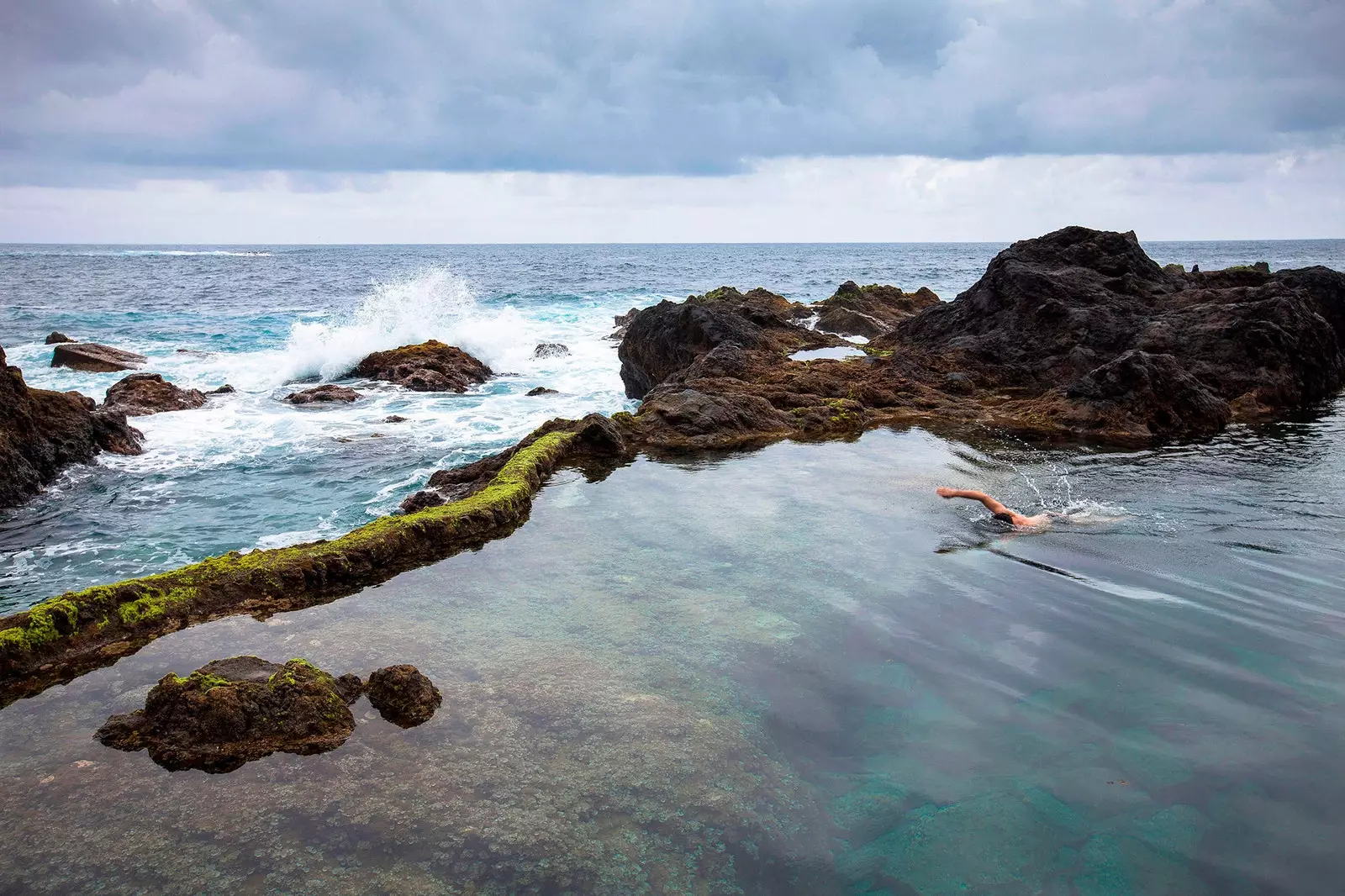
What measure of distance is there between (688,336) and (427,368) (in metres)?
7.53

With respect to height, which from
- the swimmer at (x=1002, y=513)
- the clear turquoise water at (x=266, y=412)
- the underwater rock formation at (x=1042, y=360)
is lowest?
the clear turquoise water at (x=266, y=412)

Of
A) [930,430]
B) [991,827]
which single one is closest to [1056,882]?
[991,827]

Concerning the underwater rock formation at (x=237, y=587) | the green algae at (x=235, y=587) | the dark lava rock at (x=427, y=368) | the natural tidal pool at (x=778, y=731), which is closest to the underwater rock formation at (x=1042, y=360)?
the underwater rock formation at (x=237, y=587)

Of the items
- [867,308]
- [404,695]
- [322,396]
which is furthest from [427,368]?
[404,695]

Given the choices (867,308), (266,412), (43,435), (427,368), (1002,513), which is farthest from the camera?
(867,308)

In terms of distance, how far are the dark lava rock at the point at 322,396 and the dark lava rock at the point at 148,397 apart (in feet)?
6.58

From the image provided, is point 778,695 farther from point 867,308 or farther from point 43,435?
point 867,308

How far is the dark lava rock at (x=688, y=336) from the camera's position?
1888 cm

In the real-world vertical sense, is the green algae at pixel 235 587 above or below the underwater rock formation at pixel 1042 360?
below

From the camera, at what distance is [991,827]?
432cm

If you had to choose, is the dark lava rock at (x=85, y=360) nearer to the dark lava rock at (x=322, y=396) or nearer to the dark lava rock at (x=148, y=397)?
the dark lava rock at (x=148, y=397)

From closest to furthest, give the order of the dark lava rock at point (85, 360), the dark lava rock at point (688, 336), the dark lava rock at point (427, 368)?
the dark lava rock at point (688, 336), the dark lava rock at point (427, 368), the dark lava rock at point (85, 360)

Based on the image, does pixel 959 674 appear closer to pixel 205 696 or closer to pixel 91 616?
pixel 205 696

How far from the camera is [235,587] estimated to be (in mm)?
6785
